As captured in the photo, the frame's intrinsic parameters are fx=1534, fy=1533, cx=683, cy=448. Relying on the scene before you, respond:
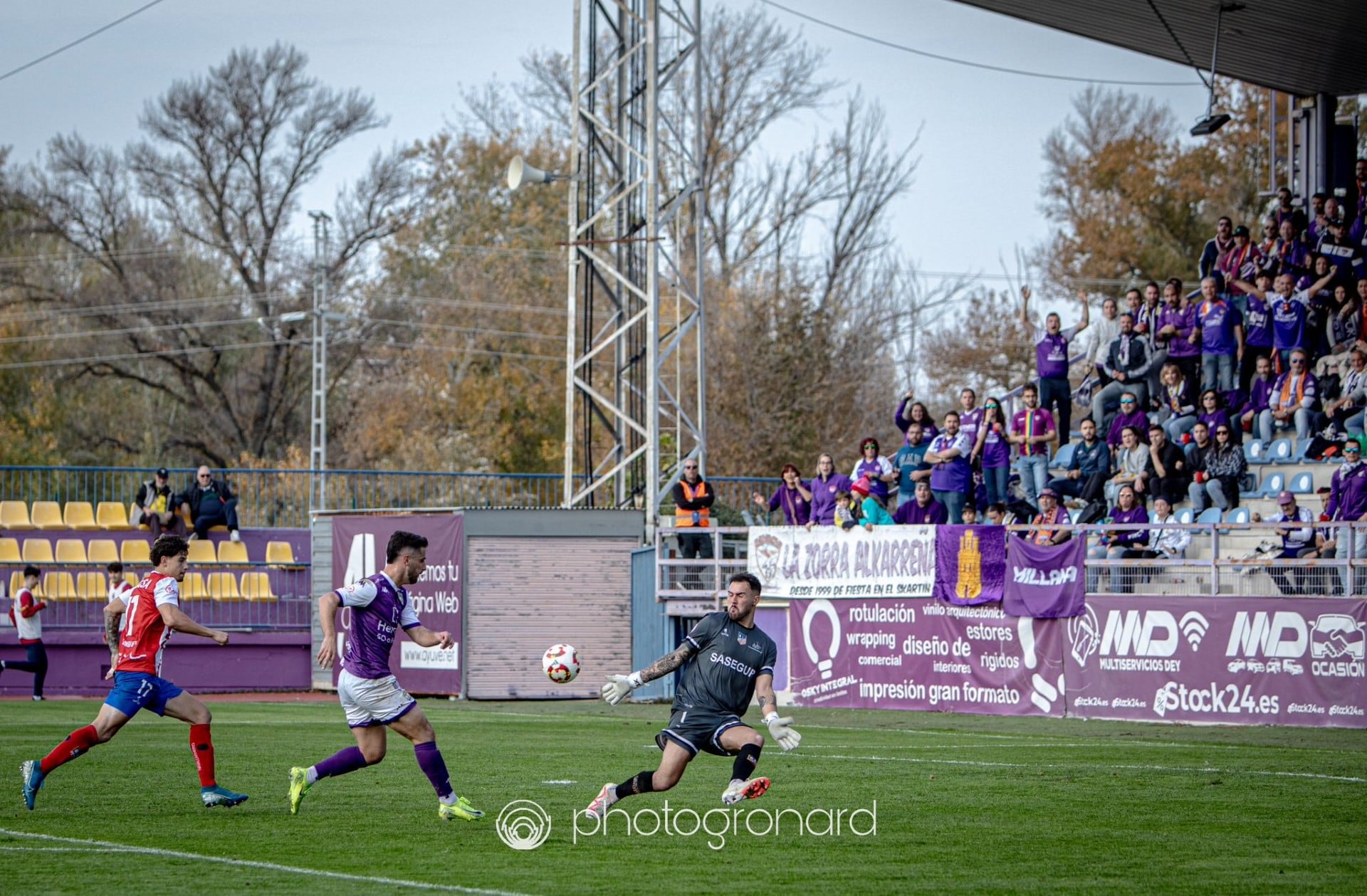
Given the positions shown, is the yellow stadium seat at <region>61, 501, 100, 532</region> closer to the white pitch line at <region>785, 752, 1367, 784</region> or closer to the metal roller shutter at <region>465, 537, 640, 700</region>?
the metal roller shutter at <region>465, 537, 640, 700</region>

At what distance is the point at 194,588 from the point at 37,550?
10.1ft

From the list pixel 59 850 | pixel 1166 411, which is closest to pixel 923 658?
pixel 1166 411

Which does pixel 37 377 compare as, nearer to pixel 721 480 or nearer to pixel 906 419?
pixel 721 480

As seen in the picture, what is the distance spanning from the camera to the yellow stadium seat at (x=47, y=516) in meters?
29.1

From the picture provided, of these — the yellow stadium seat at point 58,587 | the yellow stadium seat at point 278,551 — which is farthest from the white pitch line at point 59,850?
the yellow stadium seat at point 278,551

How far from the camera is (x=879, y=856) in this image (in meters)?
9.09

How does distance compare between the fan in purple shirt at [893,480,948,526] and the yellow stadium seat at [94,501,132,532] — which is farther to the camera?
the yellow stadium seat at [94,501,132,532]

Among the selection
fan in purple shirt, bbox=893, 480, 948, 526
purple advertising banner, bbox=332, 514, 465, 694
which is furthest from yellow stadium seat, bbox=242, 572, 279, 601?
fan in purple shirt, bbox=893, 480, 948, 526

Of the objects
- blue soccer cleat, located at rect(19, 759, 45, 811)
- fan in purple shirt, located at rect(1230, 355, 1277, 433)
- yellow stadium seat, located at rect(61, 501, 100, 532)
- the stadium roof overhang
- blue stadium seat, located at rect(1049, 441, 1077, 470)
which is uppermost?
the stadium roof overhang

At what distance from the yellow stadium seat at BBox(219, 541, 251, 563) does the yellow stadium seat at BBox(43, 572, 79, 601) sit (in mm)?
2713

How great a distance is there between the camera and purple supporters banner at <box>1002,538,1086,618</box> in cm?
2039

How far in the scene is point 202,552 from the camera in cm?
2919

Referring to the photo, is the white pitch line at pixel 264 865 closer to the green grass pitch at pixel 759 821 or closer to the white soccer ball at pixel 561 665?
the green grass pitch at pixel 759 821

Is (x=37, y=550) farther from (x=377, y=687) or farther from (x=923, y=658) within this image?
(x=377, y=687)
